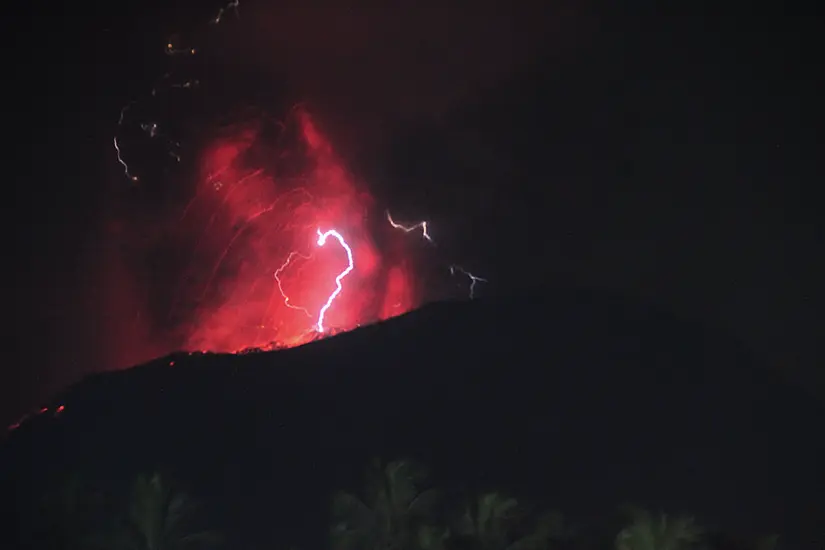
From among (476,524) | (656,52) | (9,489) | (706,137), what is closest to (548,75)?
(656,52)

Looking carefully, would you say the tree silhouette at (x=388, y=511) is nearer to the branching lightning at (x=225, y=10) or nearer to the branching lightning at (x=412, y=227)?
the branching lightning at (x=412, y=227)

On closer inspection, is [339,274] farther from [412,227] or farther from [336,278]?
[412,227]

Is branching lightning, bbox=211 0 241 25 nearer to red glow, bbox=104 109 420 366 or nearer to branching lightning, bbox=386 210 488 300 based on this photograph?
red glow, bbox=104 109 420 366

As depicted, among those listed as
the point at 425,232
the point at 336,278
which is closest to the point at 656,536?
the point at 425,232

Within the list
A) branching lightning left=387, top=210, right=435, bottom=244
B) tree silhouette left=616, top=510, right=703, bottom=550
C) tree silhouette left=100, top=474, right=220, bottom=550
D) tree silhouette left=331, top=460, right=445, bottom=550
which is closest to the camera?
tree silhouette left=616, top=510, right=703, bottom=550

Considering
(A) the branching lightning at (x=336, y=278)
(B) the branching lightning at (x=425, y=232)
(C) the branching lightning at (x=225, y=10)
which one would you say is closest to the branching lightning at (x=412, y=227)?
(B) the branching lightning at (x=425, y=232)

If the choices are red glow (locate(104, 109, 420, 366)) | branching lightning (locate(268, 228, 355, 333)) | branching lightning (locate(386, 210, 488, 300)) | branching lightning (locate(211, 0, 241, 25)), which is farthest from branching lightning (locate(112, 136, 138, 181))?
branching lightning (locate(386, 210, 488, 300))
